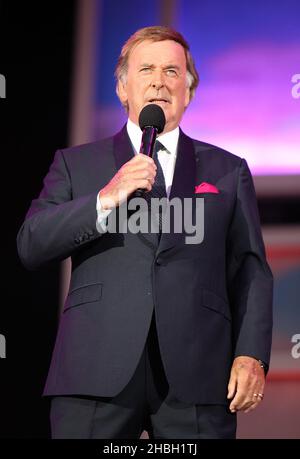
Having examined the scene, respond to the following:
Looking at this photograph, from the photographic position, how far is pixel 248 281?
2016 mm

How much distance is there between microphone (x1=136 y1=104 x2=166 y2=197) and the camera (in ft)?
6.08

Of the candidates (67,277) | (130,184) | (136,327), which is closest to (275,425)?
(67,277)

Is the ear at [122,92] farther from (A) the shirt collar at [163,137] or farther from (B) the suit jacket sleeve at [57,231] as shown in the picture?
(B) the suit jacket sleeve at [57,231]

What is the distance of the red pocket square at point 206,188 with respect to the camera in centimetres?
205

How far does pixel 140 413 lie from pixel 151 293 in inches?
10.3

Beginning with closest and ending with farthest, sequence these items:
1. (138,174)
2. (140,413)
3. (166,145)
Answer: (138,174), (140,413), (166,145)

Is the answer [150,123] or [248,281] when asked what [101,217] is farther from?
[248,281]

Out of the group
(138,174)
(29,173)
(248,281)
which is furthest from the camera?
(29,173)

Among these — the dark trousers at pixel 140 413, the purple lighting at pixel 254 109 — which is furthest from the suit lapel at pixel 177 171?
the purple lighting at pixel 254 109

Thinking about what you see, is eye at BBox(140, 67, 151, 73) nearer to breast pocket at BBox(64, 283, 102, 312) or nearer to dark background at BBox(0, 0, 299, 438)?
breast pocket at BBox(64, 283, 102, 312)

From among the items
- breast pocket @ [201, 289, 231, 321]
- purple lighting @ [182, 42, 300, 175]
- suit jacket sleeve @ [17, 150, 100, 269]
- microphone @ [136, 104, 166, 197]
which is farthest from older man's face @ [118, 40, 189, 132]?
purple lighting @ [182, 42, 300, 175]

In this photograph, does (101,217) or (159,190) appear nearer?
(101,217)

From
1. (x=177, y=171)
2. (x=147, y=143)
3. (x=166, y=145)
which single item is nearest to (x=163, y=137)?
(x=166, y=145)

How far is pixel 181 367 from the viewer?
1873 mm
